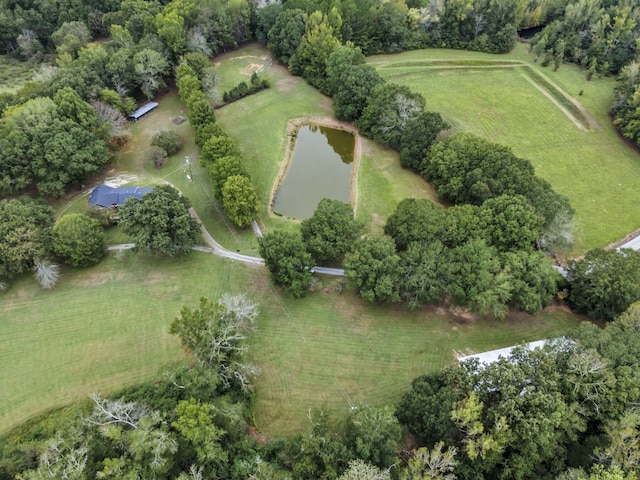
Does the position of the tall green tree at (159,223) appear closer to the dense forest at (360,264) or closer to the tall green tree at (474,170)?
the dense forest at (360,264)

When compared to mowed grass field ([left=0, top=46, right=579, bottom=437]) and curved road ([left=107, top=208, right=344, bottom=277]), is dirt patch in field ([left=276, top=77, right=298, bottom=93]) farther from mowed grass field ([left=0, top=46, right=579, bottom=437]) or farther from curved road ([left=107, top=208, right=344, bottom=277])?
curved road ([left=107, top=208, right=344, bottom=277])

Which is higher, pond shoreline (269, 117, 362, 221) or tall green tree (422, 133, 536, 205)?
tall green tree (422, 133, 536, 205)

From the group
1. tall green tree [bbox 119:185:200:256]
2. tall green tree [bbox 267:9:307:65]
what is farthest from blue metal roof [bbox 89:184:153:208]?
tall green tree [bbox 267:9:307:65]

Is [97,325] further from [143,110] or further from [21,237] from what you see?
[143,110]

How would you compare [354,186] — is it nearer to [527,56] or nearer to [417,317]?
[417,317]

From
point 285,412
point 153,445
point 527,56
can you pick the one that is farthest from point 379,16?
point 153,445

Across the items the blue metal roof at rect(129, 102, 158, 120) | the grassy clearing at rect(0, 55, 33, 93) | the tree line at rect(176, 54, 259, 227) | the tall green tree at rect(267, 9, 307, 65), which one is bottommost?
the grassy clearing at rect(0, 55, 33, 93)
